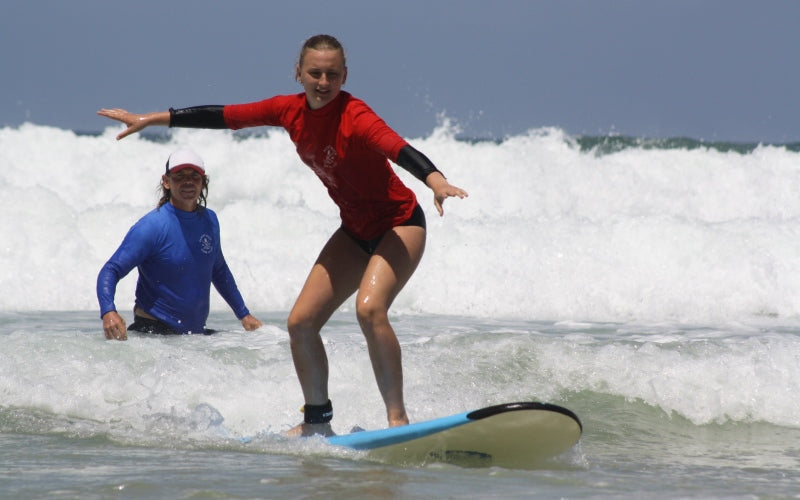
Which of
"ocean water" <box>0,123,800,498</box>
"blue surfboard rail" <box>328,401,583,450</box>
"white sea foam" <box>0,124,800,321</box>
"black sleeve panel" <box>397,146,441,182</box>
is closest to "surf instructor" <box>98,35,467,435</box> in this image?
"black sleeve panel" <box>397,146,441,182</box>

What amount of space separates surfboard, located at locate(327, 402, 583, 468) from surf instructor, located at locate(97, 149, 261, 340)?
7.17 feet

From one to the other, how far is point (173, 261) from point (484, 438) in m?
2.65

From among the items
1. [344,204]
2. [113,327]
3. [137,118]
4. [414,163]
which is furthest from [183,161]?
[414,163]

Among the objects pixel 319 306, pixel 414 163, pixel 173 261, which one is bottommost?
pixel 319 306

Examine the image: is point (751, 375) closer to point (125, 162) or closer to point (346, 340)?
point (346, 340)

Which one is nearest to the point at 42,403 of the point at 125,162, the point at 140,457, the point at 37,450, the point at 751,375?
the point at 37,450

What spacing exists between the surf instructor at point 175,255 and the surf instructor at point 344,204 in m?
1.43

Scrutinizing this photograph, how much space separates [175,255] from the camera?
6.45 metres

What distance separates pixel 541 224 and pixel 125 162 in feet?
30.3

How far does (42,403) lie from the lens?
232 inches

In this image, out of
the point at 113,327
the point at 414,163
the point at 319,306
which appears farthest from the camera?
the point at 113,327

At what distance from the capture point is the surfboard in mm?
4438

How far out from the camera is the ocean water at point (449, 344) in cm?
456

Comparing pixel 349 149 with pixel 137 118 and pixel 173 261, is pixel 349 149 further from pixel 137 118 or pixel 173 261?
pixel 173 261
